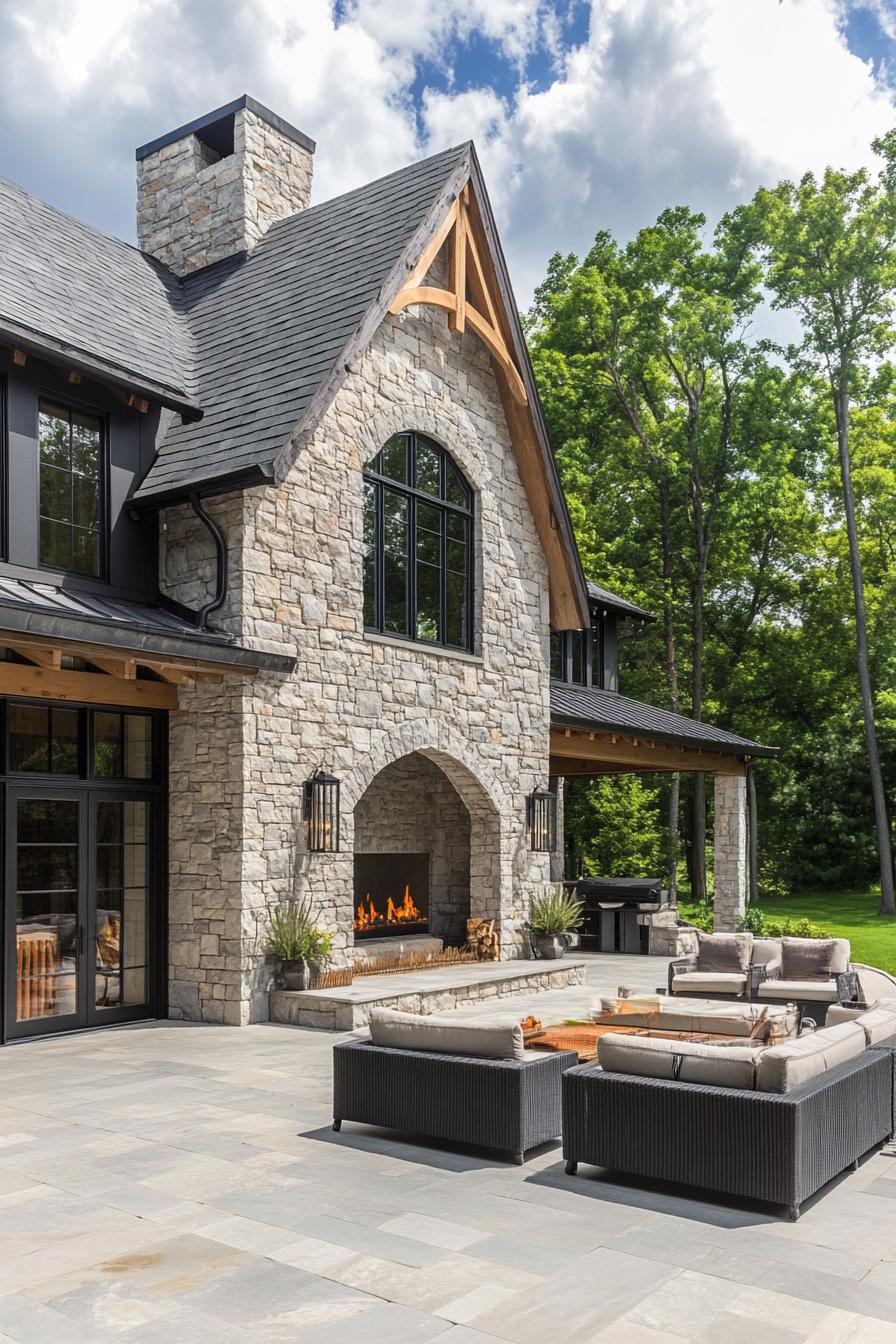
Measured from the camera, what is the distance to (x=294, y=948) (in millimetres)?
9992

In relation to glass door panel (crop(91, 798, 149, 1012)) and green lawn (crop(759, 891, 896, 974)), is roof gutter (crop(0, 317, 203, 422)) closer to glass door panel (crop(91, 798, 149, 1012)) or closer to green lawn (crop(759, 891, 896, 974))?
glass door panel (crop(91, 798, 149, 1012))

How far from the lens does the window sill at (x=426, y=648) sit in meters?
11.8

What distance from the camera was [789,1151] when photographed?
486 centimetres

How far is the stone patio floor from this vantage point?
3818 mm

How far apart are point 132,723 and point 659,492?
828 inches

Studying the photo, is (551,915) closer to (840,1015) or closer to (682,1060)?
(840,1015)

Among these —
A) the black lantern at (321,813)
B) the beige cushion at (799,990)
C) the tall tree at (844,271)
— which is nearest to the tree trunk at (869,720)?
the tall tree at (844,271)

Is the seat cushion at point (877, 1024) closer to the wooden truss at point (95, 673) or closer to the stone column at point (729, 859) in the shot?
the wooden truss at point (95, 673)

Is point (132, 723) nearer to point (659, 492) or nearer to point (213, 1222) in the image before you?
point (213, 1222)

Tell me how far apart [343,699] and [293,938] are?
95.6 inches

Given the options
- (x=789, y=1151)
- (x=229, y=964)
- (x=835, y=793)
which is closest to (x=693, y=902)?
(x=835, y=793)

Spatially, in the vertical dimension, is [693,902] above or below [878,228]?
below

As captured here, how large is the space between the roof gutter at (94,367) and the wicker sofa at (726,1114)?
708 cm

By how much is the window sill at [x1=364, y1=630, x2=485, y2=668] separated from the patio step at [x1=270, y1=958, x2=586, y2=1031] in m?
3.45
